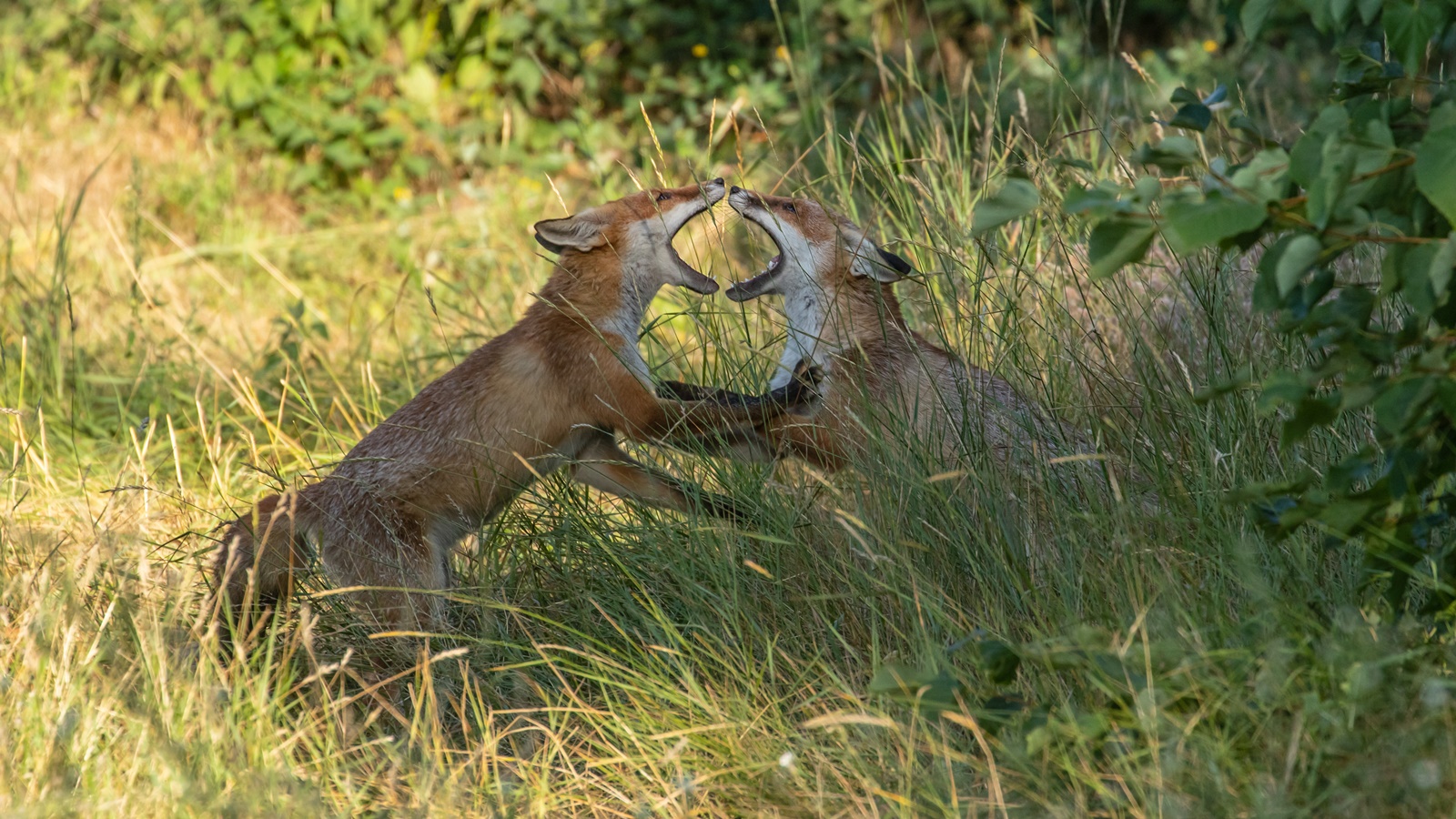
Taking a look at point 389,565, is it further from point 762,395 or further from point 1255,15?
point 1255,15

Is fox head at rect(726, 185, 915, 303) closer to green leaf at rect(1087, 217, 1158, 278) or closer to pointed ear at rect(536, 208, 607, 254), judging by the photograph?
pointed ear at rect(536, 208, 607, 254)

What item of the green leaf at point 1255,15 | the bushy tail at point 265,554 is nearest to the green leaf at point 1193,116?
the green leaf at point 1255,15

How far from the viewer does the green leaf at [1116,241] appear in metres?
2.32

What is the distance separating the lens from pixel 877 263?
442cm

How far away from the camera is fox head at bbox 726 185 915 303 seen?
454 centimetres

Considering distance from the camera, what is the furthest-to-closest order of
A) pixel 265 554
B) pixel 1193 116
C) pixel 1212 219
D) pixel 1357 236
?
pixel 265 554 < pixel 1193 116 < pixel 1357 236 < pixel 1212 219

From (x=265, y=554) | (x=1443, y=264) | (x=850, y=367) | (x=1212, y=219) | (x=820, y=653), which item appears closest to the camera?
(x=1443, y=264)

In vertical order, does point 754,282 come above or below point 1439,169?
below

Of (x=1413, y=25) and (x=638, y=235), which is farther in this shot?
(x=638, y=235)

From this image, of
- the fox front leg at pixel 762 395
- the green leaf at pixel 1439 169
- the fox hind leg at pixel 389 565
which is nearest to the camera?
the green leaf at pixel 1439 169

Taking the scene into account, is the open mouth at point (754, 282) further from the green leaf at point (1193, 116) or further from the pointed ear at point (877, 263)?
the green leaf at point (1193, 116)

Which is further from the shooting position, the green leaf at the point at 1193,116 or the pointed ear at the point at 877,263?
the pointed ear at the point at 877,263

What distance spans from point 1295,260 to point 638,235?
9.42 ft

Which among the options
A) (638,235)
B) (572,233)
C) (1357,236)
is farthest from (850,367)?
(1357,236)
